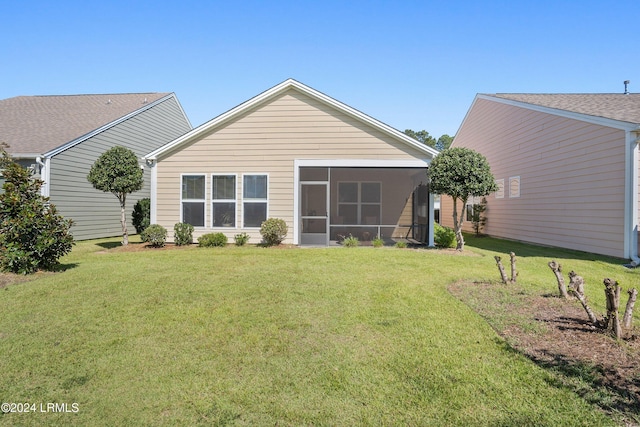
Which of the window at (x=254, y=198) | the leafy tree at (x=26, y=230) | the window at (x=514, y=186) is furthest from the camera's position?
the window at (x=514, y=186)

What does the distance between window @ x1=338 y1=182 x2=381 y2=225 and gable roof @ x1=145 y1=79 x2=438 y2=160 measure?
162 inches

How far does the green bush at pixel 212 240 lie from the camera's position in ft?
38.4

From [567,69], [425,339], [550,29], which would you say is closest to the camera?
[425,339]

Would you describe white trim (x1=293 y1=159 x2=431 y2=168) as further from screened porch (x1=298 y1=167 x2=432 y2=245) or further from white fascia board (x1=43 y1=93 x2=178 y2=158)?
white fascia board (x1=43 y1=93 x2=178 y2=158)

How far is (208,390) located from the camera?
3039 millimetres

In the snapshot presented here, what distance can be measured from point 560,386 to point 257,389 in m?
2.66

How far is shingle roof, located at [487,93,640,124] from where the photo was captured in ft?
34.2

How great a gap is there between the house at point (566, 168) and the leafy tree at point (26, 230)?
14.4m

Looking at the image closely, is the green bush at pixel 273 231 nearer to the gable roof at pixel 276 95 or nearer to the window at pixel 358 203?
the gable roof at pixel 276 95

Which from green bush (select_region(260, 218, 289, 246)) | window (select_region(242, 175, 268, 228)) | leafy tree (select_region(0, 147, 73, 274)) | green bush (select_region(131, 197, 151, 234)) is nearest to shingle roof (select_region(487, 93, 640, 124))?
green bush (select_region(260, 218, 289, 246))

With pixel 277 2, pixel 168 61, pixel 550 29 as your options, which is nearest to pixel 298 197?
pixel 277 2

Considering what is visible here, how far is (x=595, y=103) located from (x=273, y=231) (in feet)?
41.4

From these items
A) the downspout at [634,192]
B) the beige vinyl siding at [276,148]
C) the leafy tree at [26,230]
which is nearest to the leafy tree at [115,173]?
the beige vinyl siding at [276,148]

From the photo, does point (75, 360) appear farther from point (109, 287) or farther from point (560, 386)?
point (560, 386)
